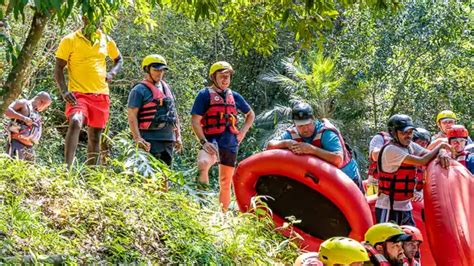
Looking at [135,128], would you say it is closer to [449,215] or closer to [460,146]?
[449,215]

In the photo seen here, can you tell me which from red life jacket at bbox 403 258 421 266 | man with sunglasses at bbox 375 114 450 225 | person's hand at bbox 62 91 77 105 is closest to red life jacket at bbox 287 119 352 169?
man with sunglasses at bbox 375 114 450 225

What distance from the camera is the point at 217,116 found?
707cm

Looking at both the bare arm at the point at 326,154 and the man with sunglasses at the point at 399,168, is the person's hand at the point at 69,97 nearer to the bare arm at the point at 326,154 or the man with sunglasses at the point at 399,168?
the bare arm at the point at 326,154

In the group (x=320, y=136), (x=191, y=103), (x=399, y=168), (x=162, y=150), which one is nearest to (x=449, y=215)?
(x=399, y=168)

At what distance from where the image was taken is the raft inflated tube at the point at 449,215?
6.29m

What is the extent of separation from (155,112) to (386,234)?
8.13 ft

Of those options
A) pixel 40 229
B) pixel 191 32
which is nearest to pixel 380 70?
pixel 191 32

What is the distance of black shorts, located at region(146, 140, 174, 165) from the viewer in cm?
695

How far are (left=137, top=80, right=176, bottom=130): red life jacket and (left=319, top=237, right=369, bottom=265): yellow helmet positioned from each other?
2542mm

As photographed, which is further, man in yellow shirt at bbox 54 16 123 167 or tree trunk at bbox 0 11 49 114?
man in yellow shirt at bbox 54 16 123 167

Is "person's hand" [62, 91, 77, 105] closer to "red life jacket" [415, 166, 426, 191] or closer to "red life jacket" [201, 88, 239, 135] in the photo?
"red life jacket" [201, 88, 239, 135]

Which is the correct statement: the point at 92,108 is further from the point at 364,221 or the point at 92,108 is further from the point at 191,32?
the point at 191,32

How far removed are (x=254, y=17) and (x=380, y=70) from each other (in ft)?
28.8

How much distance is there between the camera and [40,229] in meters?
5.05
